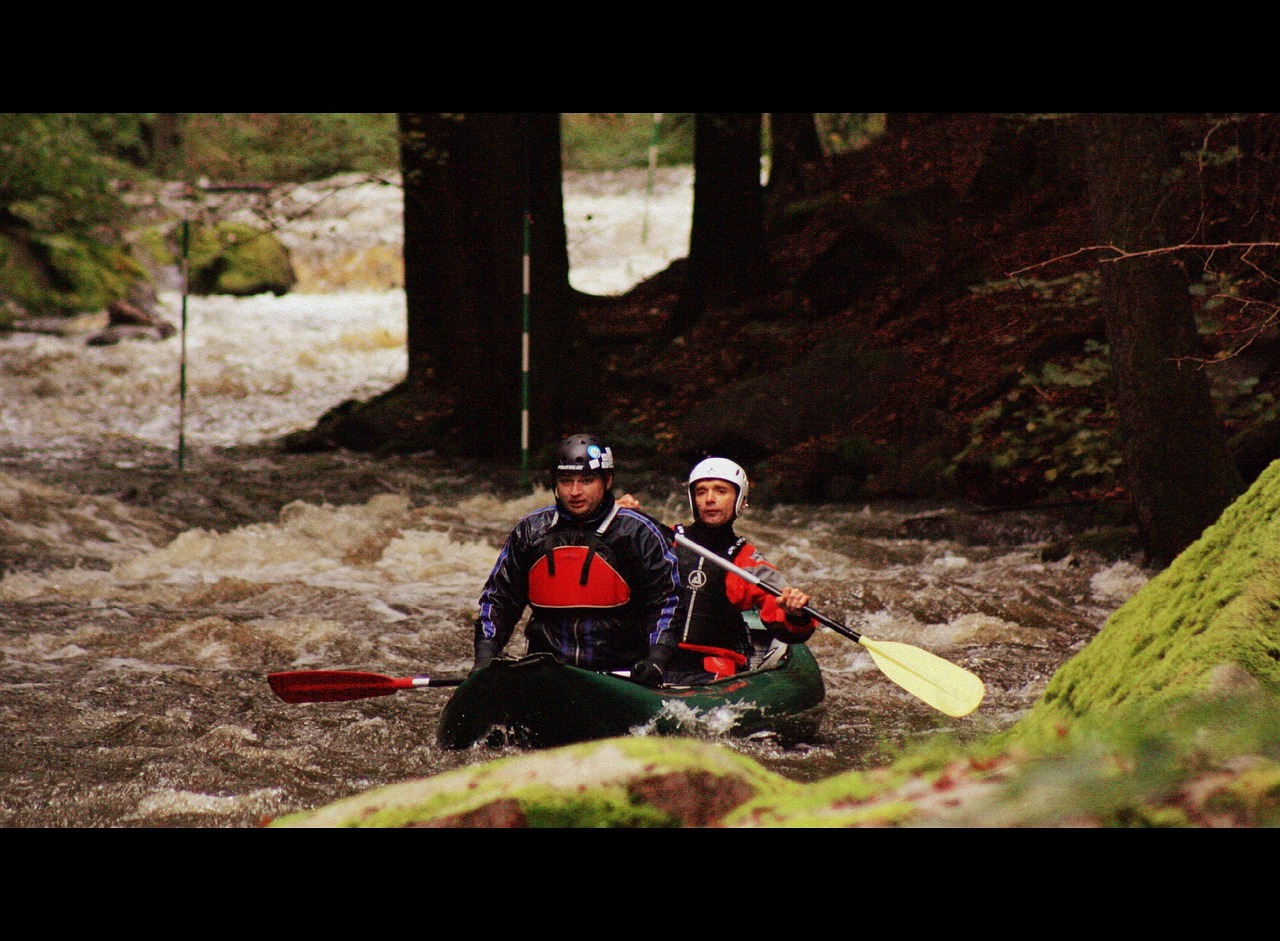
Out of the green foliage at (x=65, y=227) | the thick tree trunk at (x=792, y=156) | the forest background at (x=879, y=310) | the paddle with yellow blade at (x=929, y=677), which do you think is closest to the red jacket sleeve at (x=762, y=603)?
the paddle with yellow blade at (x=929, y=677)

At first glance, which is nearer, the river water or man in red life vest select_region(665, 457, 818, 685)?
the river water

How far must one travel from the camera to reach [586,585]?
534 cm

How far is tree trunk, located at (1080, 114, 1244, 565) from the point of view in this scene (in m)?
7.36

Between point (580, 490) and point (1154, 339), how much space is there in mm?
3998

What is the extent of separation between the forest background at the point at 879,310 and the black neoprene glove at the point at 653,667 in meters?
3.61

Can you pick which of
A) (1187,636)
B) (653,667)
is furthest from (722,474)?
(1187,636)

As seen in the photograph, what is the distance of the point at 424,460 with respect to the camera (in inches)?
559

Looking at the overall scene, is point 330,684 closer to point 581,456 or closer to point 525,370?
point 581,456

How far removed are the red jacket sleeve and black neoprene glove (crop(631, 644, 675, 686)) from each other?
0.56 m

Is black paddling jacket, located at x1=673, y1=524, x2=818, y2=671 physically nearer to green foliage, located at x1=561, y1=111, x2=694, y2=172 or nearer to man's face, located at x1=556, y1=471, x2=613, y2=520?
man's face, located at x1=556, y1=471, x2=613, y2=520

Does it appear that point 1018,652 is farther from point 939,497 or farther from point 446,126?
point 446,126

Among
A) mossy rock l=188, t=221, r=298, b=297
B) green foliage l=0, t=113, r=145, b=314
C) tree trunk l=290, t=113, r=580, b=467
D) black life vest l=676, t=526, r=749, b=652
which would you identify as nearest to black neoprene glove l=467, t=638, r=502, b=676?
black life vest l=676, t=526, r=749, b=652

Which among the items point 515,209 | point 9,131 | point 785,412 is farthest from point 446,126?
point 9,131
